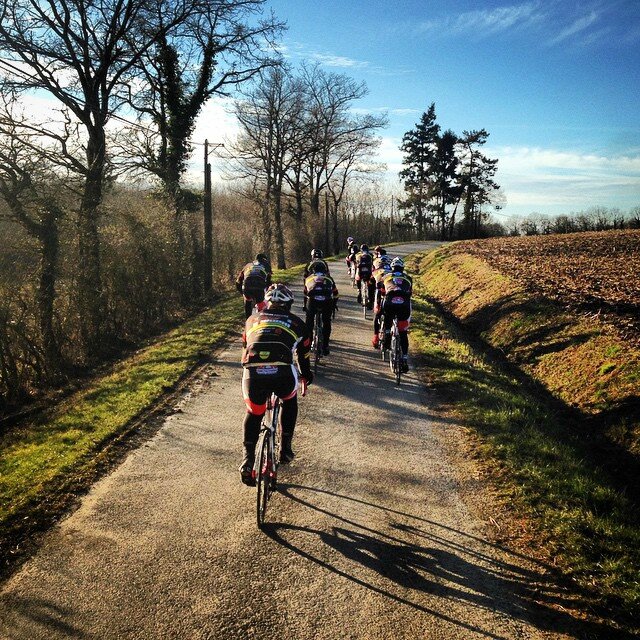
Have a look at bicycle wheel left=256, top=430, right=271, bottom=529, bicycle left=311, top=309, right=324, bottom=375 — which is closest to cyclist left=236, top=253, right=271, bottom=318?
bicycle left=311, top=309, right=324, bottom=375

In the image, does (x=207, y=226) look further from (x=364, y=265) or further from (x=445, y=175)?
(x=445, y=175)

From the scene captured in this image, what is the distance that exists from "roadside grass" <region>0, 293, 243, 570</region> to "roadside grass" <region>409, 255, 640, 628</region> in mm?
5016

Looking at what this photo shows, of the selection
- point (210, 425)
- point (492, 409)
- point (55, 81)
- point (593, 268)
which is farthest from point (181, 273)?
point (593, 268)

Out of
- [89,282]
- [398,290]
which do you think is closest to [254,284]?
[398,290]

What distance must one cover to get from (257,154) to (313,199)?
36.3 ft

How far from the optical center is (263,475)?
14.9 feet

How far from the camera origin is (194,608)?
3.56 meters

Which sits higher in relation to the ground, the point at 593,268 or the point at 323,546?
the point at 593,268

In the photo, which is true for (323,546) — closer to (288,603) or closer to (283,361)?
(288,603)

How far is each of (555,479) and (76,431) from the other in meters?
6.49

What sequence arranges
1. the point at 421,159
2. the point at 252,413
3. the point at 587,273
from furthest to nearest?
the point at 421,159 < the point at 587,273 < the point at 252,413

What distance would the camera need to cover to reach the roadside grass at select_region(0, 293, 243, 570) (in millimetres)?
4961

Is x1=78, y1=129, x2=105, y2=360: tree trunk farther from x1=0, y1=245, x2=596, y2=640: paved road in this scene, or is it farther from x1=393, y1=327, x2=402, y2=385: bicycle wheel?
x1=393, y1=327, x2=402, y2=385: bicycle wheel

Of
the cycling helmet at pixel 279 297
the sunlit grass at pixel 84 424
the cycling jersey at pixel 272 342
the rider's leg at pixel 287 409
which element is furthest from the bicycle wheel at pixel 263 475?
the sunlit grass at pixel 84 424
